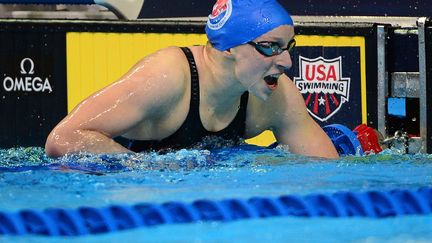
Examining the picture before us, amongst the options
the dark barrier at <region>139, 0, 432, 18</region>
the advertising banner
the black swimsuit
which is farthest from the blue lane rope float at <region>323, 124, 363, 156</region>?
the advertising banner

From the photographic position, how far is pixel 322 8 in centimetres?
619

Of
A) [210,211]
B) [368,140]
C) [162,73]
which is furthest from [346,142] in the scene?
[210,211]

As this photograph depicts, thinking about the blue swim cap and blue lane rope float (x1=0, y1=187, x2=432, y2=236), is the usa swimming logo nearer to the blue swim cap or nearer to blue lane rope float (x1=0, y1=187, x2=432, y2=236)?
the blue swim cap

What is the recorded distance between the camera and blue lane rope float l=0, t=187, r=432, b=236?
2.82 m

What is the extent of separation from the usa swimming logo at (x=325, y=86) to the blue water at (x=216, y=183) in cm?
136

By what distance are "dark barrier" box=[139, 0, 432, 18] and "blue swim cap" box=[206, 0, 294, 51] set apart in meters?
2.05

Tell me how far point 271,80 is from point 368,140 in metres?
0.78

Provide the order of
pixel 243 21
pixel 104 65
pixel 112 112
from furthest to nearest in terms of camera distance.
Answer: pixel 104 65
pixel 243 21
pixel 112 112

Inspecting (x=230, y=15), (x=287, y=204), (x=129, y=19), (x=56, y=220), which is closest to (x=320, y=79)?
(x=129, y=19)

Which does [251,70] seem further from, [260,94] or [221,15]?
[221,15]

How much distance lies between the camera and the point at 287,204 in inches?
119

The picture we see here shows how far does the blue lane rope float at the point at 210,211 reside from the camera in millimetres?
2816

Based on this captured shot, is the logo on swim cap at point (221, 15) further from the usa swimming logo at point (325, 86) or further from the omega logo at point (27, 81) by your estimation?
the omega logo at point (27, 81)

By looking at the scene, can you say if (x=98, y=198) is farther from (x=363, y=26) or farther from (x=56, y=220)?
(x=363, y=26)
